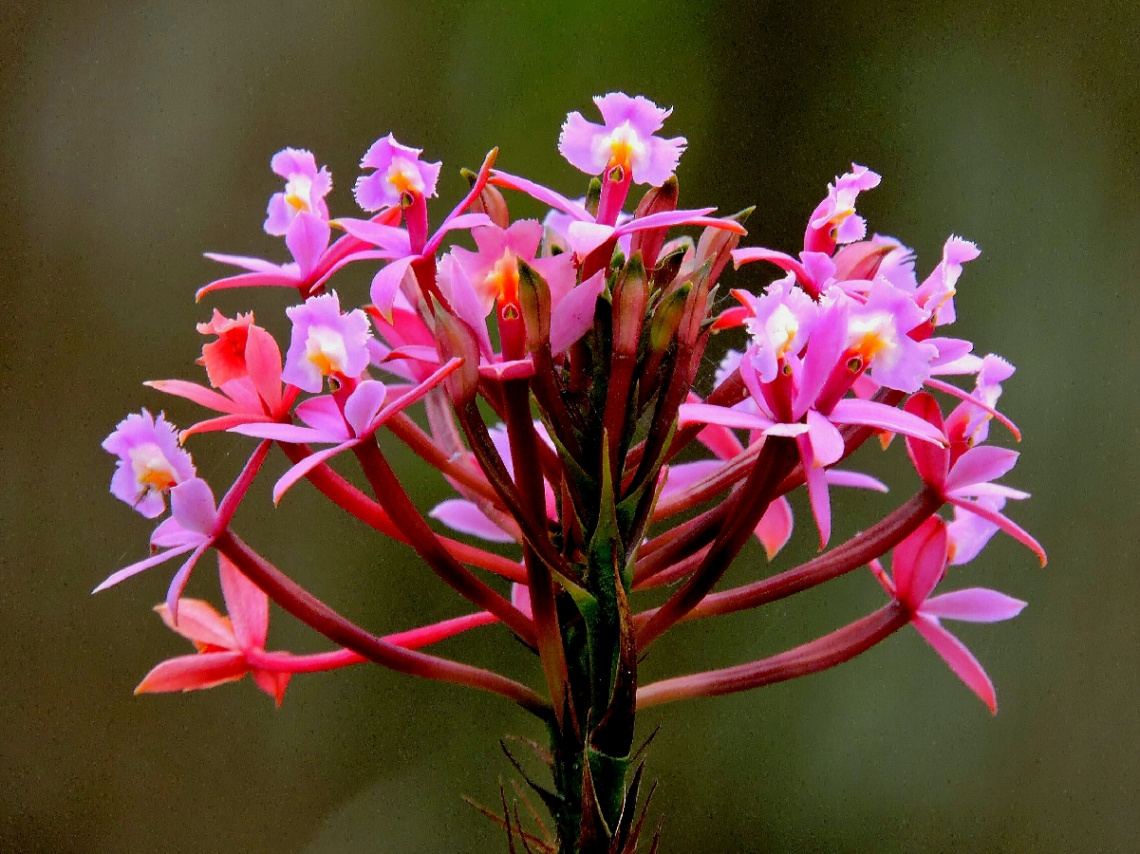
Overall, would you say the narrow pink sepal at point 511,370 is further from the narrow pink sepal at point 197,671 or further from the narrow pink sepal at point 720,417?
the narrow pink sepal at point 197,671

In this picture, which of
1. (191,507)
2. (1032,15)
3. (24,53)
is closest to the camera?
(191,507)

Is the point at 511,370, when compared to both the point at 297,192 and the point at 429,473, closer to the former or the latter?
the point at 297,192

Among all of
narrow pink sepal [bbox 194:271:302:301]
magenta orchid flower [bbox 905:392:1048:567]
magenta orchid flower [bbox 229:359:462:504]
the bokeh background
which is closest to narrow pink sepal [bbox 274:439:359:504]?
magenta orchid flower [bbox 229:359:462:504]

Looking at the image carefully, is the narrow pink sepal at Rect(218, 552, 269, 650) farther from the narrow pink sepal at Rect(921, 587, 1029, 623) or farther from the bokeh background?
the bokeh background

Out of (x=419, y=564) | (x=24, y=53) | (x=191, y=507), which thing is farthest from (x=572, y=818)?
(x=24, y=53)

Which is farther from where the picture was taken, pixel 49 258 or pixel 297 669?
pixel 49 258

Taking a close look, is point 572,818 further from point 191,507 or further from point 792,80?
point 792,80
